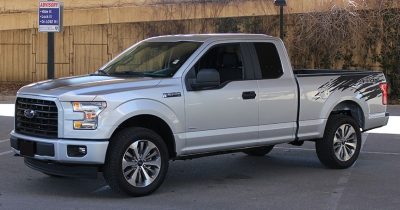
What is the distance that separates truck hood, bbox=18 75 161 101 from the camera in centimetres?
651

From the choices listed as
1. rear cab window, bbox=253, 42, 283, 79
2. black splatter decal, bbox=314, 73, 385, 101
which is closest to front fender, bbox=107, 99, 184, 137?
rear cab window, bbox=253, 42, 283, 79

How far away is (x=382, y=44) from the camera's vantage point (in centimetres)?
1947

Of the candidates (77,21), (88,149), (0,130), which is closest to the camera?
(88,149)

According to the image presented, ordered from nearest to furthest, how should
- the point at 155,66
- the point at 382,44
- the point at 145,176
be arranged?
the point at 145,176
the point at 155,66
the point at 382,44

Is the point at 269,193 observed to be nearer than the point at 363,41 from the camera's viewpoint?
Yes

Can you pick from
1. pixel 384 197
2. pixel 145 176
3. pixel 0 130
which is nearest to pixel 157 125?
pixel 145 176

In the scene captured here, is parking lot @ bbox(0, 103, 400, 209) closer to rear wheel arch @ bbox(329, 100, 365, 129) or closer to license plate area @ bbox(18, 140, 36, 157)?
license plate area @ bbox(18, 140, 36, 157)

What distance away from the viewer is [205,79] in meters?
7.10

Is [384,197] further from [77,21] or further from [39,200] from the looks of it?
[77,21]

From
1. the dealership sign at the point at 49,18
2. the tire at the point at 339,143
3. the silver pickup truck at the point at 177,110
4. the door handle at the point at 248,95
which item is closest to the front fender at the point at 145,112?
the silver pickup truck at the point at 177,110

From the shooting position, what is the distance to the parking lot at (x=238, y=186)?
665 cm

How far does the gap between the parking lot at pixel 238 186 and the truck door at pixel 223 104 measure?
24.9 inches

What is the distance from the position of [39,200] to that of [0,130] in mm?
6645

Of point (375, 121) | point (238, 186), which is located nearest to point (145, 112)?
point (238, 186)
